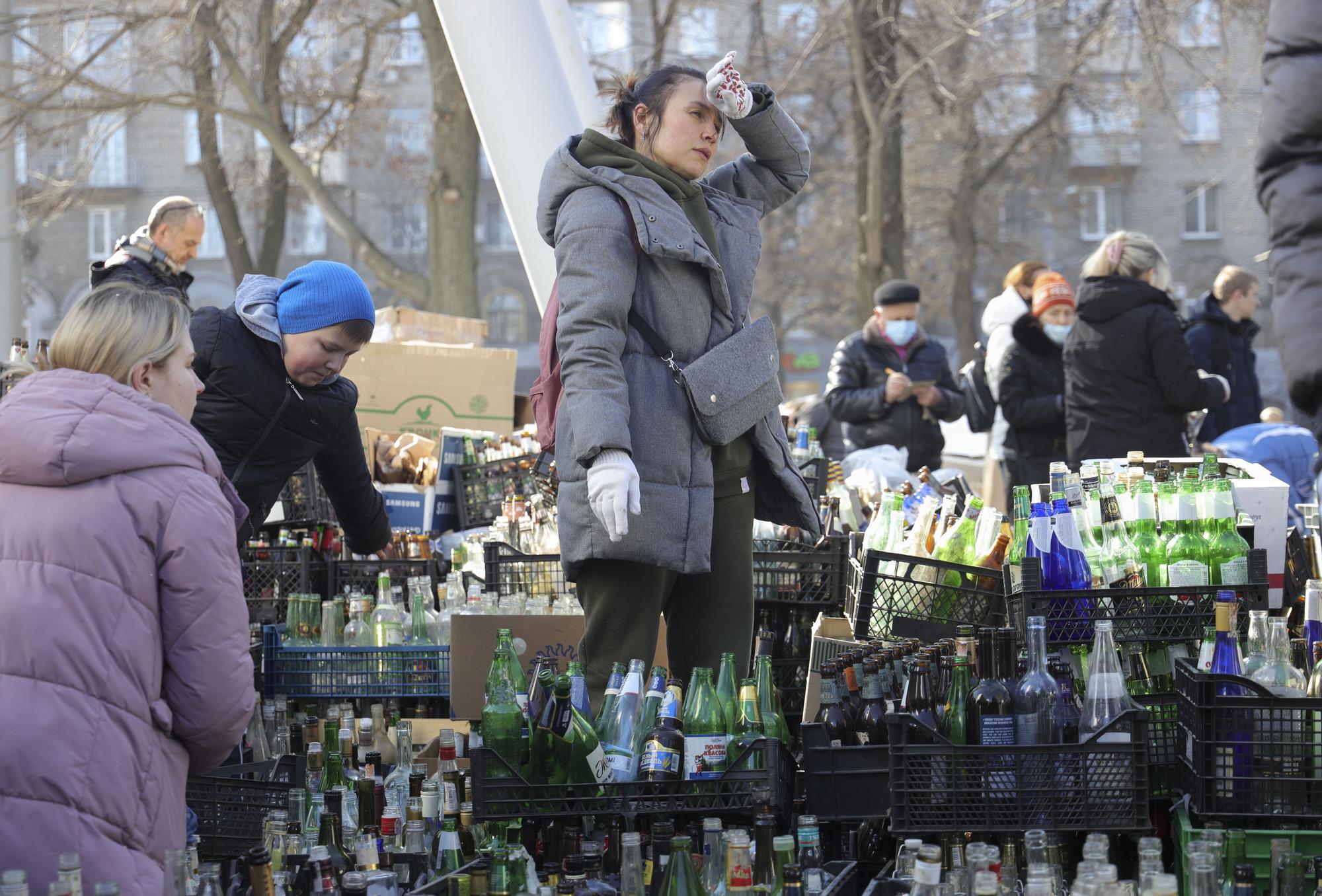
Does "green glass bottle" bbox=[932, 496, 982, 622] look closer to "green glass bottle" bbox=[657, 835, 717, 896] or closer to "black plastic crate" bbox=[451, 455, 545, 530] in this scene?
"green glass bottle" bbox=[657, 835, 717, 896]

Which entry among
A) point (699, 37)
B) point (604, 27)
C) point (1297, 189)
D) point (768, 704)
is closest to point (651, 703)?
point (768, 704)

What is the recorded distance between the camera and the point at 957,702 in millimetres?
3740

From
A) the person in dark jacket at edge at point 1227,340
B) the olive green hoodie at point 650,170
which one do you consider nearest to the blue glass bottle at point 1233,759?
the olive green hoodie at point 650,170

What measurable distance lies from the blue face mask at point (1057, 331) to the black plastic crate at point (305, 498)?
4201 mm

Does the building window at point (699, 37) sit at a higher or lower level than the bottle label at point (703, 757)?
higher

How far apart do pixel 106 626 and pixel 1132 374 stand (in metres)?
5.58

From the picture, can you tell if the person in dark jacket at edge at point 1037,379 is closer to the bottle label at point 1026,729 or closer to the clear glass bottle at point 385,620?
the clear glass bottle at point 385,620

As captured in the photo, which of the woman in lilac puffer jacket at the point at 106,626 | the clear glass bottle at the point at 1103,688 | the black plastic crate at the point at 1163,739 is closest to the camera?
the woman in lilac puffer jacket at the point at 106,626

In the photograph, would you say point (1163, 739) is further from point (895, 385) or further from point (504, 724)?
point (895, 385)

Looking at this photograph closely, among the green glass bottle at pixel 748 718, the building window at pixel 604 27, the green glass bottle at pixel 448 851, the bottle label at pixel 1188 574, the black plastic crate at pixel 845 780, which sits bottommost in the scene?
the green glass bottle at pixel 448 851

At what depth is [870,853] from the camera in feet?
12.6

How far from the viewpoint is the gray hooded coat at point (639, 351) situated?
3.91 meters

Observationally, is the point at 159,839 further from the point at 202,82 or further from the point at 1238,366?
the point at 202,82

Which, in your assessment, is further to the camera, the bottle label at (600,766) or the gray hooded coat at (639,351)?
the gray hooded coat at (639,351)
